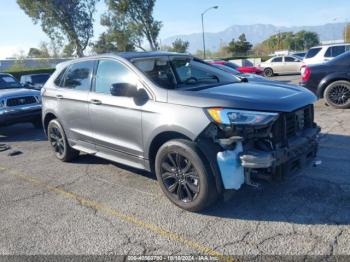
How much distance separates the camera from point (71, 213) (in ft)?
14.1

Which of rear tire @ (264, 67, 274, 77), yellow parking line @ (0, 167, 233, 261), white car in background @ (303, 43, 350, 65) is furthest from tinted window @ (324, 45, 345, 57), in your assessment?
yellow parking line @ (0, 167, 233, 261)

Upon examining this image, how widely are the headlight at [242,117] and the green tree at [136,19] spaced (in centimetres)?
3826

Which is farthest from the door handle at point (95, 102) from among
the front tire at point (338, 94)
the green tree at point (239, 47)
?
the green tree at point (239, 47)

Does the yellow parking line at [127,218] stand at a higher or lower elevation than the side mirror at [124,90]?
lower

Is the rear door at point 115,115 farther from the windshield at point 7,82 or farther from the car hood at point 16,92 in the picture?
the windshield at point 7,82

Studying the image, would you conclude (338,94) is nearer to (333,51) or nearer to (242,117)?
(242,117)

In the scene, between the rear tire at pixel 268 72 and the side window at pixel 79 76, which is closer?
the side window at pixel 79 76

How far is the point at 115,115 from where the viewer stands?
15.5ft

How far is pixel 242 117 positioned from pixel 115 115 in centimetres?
183

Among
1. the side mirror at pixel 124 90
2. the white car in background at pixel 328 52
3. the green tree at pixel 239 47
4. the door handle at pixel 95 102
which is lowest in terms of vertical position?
the door handle at pixel 95 102

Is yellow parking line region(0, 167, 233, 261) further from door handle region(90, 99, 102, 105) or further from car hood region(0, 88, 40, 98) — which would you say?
car hood region(0, 88, 40, 98)

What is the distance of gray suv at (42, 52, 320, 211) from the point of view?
3658mm

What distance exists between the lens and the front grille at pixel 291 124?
3740 millimetres

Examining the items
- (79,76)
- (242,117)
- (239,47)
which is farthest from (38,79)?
(239,47)
